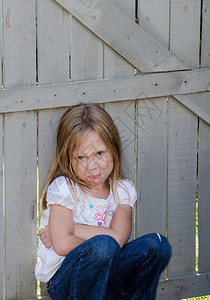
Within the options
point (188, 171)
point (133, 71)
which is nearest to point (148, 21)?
point (133, 71)

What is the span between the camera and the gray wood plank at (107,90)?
10.0 ft

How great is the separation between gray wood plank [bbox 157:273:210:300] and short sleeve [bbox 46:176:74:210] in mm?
899

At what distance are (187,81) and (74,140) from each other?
0.72 m

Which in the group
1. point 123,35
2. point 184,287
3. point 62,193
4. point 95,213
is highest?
point 123,35

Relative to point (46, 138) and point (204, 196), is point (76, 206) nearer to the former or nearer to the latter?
point (46, 138)

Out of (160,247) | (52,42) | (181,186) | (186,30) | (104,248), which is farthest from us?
(181,186)

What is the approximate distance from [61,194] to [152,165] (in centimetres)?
62

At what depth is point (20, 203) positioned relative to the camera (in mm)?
3215

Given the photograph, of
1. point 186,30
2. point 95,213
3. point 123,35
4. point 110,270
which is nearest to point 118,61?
point 123,35

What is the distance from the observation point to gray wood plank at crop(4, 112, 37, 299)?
3.13m

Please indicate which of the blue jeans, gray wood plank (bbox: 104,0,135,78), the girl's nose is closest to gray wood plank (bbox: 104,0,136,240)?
gray wood plank (bbox: 104,0,135,78)

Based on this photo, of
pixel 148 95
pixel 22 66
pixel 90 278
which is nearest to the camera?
pixel 90 278

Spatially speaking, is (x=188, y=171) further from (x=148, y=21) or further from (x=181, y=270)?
(x=148, y=21)

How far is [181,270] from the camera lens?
3605mm
